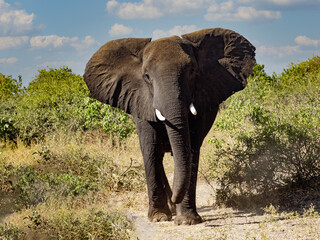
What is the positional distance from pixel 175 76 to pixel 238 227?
228 centimetres

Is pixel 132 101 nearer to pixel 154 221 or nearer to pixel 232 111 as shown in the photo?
pixel 154 221

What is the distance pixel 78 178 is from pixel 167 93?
15.2 feet

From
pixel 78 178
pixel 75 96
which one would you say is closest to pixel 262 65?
pixel 75 96

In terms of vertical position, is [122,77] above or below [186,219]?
above

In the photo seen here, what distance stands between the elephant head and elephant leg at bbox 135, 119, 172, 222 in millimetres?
240

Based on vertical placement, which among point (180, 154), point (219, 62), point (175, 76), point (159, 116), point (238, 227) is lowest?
point (238, 227)

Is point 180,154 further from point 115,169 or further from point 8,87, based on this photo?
point 8,87

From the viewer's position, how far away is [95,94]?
7859 mm

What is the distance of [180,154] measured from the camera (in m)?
6.38

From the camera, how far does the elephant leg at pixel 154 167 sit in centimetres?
729

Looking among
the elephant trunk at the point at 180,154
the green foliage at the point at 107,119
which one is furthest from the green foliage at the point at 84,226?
the green foliage at the point at 107,119

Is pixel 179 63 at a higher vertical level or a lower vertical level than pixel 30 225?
higher

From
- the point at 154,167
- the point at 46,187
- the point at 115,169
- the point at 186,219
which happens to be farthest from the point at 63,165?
the point at 186,219

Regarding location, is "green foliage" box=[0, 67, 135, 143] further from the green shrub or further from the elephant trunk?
the elephant trunk
